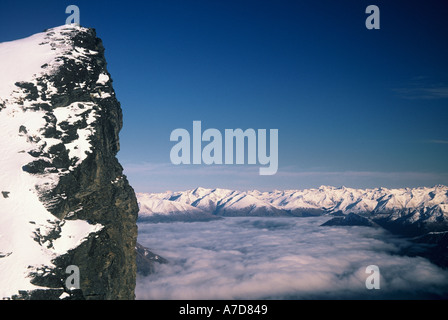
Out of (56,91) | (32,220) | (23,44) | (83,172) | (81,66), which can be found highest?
(23,44)

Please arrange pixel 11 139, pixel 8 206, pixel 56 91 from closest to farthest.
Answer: pixel 8 206 < pixel 11 139 < pixel 56 91

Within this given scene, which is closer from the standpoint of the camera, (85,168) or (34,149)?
(34,149)

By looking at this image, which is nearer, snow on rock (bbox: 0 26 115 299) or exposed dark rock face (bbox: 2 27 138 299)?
snow on rock (bbox: 0 26 115 299)

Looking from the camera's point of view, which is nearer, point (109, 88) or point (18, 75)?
point (18, 75)

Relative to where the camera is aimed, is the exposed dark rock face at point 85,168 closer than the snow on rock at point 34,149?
No

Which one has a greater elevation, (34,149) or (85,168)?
(34,149)
